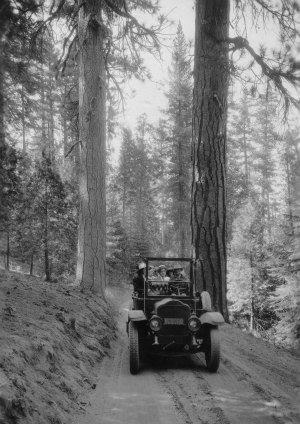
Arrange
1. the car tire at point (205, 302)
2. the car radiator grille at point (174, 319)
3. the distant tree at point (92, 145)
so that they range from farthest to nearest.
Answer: the distant tree at point (92, 145), the car tire at point (205, 302), the car radiator grille at point (174, 319)

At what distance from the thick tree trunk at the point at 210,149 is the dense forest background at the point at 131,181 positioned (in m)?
0.48

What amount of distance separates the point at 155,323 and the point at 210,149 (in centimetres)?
401

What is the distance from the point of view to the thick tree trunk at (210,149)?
7.50m

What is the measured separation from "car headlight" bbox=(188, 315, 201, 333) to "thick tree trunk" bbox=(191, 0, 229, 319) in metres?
1.84

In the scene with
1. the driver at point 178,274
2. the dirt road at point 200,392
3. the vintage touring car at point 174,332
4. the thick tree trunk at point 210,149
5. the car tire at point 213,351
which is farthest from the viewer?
the thick tree trunk at point 210,149

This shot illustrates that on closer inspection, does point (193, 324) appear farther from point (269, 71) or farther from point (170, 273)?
point (269, 71)

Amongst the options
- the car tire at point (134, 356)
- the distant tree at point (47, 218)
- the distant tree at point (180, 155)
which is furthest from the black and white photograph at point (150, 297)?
the distant tree at point (180, 155)

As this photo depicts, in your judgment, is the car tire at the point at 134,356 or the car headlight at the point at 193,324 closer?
the car tire at the point at 134,356

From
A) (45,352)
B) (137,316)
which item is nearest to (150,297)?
(137,316)

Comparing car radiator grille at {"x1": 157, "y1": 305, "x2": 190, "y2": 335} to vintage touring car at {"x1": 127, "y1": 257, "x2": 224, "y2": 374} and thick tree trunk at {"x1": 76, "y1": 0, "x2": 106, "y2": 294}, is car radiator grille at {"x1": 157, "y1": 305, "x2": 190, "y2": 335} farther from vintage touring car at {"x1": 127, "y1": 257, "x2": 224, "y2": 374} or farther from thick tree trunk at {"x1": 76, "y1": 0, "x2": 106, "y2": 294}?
thick tree trunk at {"x1": 76, "y1": 0, "x2": 106, "y2": 294}

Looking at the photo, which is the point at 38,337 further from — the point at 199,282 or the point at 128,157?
the point at 128,157

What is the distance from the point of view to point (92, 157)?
992 cm

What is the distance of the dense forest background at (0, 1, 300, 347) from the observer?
8289mm

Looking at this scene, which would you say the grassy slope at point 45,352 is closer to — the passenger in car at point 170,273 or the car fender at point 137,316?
the car fender at point 137,316
